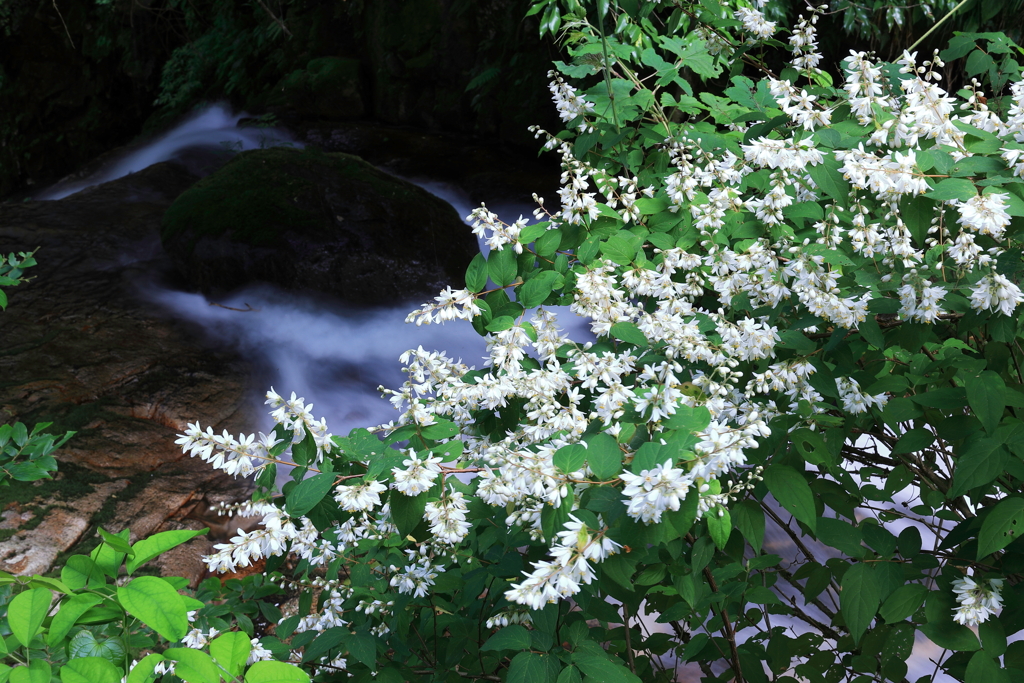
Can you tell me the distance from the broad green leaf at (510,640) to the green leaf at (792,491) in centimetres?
56

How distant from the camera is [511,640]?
122 centimetres

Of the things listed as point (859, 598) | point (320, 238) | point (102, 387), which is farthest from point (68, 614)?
point (320, 238)

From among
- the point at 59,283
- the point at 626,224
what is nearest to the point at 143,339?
the point at 59,283

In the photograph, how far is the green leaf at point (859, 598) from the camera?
1.26 m

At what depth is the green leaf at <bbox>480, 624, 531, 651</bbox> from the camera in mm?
1210

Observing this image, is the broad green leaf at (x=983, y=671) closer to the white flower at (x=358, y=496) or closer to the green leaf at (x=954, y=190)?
the green leaf at (x=954, y=190)

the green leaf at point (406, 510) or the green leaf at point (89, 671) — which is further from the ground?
the green leaf at point (89, 671)

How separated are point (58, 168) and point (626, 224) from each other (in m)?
13.1

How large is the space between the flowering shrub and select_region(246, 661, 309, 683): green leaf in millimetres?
352

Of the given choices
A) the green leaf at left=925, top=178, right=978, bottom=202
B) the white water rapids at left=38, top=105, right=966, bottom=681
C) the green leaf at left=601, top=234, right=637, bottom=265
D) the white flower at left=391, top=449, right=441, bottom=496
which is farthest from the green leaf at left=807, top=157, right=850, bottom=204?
the white water rapids at left=38, top=105, right=966, bottom=681

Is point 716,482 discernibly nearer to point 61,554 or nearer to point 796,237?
point 796,237

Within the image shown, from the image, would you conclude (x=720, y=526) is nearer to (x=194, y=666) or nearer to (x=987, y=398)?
(x=987, y=398)

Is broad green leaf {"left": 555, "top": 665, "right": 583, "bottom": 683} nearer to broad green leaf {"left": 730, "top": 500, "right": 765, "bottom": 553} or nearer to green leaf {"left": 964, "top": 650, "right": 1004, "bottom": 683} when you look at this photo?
broad green leaf {"left": 730, "top": 500, "right": 765, "bottom": 553}

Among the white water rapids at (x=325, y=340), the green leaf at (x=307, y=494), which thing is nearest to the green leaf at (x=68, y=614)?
the green leaf at (x=307, y=494)
